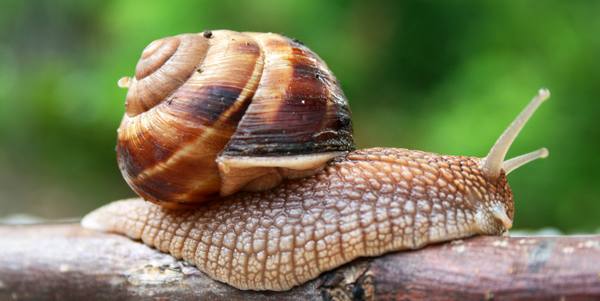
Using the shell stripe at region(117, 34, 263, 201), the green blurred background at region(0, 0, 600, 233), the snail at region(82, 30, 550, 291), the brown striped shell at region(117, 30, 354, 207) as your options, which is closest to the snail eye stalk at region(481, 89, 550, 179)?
the snail at region(82, 30, 550, 291)

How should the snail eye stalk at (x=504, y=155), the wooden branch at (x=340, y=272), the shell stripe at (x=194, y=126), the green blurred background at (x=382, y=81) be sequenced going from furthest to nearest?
1. the green blurred background at (x=382, y=81)
2. the shell stripe at (x=194, y=126)
3. the snail eye stalk at (x=504, y=155)
4. the wooden branch at (x=340, y=272)

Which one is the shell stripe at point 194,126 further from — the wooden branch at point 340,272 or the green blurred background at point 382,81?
the green blurred background at point 382,81

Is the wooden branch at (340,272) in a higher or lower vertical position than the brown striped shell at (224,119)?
lower

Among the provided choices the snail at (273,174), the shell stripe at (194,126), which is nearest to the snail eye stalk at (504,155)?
the snail at (273,174)

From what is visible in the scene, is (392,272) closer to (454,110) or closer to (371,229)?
(371,229)

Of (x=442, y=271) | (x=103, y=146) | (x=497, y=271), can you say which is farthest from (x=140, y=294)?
(x=103, y=146)

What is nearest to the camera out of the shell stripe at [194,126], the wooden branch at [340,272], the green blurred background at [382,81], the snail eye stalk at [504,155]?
the wooden branch at [340,272]

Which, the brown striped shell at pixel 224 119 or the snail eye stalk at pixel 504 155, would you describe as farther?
the brown striped shell at pixel 224 119

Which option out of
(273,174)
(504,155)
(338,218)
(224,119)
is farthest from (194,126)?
(504,155)
